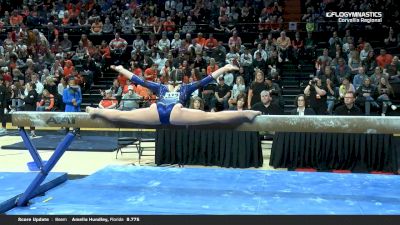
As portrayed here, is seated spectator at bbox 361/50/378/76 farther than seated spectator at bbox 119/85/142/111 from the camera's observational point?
Yes

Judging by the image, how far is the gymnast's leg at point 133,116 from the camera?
18.2 ft

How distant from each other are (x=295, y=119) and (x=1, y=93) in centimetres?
1074

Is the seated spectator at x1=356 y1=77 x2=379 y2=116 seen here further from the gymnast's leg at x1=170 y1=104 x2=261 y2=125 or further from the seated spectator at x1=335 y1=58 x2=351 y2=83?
the gymnast's leg at x1=170 y1=104 x2=261 y2=125

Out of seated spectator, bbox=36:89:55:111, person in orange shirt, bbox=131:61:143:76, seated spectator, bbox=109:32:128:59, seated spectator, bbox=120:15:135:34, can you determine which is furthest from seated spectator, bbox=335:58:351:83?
seated spectator, bbox=36:89:55:111

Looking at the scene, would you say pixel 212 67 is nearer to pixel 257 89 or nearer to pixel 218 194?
pixel 257 89

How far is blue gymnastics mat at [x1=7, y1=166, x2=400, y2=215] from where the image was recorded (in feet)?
16.8

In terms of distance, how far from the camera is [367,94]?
11711mm

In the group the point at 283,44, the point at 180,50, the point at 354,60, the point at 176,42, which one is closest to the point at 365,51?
the point at 354,60

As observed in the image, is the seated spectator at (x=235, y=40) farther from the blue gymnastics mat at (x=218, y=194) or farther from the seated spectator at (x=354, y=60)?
the blue gymnastics mat at (x=218, y=194)

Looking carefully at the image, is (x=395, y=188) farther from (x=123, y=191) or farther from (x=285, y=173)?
(x=123, y=191)

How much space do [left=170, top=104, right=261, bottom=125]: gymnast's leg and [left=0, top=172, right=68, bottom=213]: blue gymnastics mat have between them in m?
1.89

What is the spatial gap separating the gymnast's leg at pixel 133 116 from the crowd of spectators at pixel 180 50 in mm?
4430

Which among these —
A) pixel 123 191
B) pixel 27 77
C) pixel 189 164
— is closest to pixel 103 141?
pixel 189 164

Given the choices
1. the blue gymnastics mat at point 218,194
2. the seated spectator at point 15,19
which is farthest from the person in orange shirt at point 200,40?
the blue gymnastics mat at point 218,194
